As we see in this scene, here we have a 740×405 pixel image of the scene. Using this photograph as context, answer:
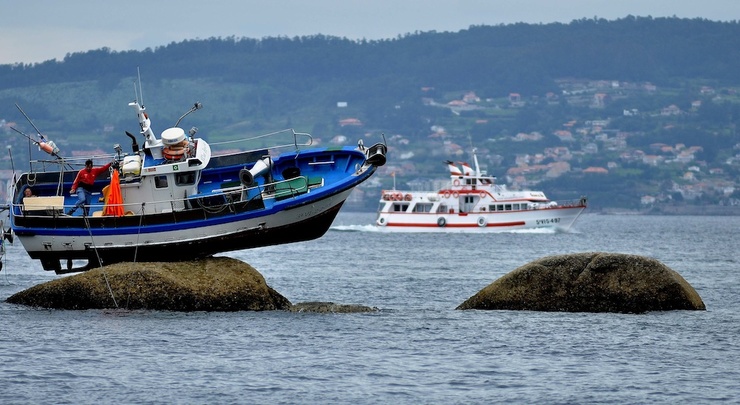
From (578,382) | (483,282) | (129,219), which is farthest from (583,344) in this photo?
(483,282)

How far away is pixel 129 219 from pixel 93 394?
12.2 metres

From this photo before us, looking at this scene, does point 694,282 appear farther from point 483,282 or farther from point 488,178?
point 488,178

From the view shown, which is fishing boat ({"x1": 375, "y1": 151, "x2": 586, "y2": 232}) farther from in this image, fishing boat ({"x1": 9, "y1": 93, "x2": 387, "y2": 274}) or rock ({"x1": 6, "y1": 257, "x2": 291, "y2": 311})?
rock ({"x1": 6, "y1": 257, "x2": 291, "y2": 311})

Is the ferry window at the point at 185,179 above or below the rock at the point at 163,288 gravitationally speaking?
above

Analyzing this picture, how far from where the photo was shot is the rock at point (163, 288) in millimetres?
34781

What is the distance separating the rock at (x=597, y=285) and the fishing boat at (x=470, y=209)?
81.8 metres

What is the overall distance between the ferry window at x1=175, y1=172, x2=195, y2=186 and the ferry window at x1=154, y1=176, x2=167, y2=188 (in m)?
0.35

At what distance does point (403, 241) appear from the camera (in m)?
108

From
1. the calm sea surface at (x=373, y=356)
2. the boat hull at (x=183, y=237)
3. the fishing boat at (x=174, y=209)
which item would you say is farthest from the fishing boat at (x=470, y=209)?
the boat hull at (x=183, y=237)

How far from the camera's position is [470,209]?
12050 cm

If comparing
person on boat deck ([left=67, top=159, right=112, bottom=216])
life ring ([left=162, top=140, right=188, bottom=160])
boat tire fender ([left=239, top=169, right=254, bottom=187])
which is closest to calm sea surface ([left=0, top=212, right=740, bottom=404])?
person on boat deck ([left=67, top=159, right=112, bottom=216])

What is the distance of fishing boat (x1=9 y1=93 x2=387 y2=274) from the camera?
125 feet

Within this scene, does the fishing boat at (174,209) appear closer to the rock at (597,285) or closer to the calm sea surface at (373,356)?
the calm sea surface at (373,356)

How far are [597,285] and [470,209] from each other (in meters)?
85.3
